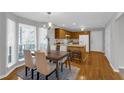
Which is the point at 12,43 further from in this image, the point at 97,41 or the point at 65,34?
the point at 97,41

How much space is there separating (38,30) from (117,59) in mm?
4198

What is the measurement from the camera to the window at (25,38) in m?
5.14

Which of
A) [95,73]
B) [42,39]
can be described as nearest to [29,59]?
[95,73]

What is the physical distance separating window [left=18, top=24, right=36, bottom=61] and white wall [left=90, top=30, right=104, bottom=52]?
594cm

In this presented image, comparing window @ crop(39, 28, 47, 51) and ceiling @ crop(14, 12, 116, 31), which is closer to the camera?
ceiling @ crop(14, 12, 116, 31)

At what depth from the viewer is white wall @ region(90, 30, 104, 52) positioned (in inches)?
371

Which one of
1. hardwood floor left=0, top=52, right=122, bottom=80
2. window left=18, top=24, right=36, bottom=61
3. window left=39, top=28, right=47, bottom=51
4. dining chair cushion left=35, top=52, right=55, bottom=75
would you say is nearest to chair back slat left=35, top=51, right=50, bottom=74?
dining chair cushion left=35, top=52, right=55, bottom=75

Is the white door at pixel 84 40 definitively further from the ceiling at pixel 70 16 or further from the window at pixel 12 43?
the window at pixel 12 43

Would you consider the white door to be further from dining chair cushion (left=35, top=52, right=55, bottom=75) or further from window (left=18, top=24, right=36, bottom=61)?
dining chair cushion (left=35, top=52, right=55, bottom=75)

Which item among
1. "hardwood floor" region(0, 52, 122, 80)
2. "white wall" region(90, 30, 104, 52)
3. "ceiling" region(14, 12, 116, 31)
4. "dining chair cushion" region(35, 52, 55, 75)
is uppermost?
"ceiling" region(14, 12, 116, 31)

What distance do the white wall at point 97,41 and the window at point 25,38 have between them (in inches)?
234
